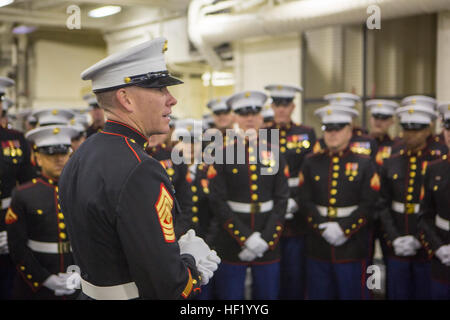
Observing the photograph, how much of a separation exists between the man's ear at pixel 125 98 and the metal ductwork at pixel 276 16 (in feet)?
11.2

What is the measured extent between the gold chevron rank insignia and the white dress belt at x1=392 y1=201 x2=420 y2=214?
8.96 feet

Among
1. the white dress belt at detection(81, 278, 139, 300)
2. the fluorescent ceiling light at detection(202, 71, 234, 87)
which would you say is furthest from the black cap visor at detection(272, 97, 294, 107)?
the fluorescent ceiling light at detection(202, 71, 234, 87)

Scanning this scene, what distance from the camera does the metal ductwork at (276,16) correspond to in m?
4.74

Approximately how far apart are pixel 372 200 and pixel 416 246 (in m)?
0.43

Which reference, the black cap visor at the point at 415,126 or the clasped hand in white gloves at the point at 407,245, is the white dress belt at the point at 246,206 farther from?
the black cap visor at the point at 415,126

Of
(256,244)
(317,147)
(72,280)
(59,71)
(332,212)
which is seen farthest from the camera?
(59,71)

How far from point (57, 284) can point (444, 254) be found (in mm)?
2193

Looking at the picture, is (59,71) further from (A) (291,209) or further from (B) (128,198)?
(B) (128,198)

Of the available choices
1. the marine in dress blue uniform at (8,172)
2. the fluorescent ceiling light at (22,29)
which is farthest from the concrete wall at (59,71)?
the marine in dress blue uniform at (8,172)

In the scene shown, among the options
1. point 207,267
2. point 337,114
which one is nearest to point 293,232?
point 337,114

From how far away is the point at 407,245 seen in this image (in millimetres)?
3627

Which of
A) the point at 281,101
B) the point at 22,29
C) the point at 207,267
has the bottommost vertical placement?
the point at 207,267

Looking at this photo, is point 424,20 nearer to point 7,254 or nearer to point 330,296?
point 330,296

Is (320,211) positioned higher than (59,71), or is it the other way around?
(59,71)
